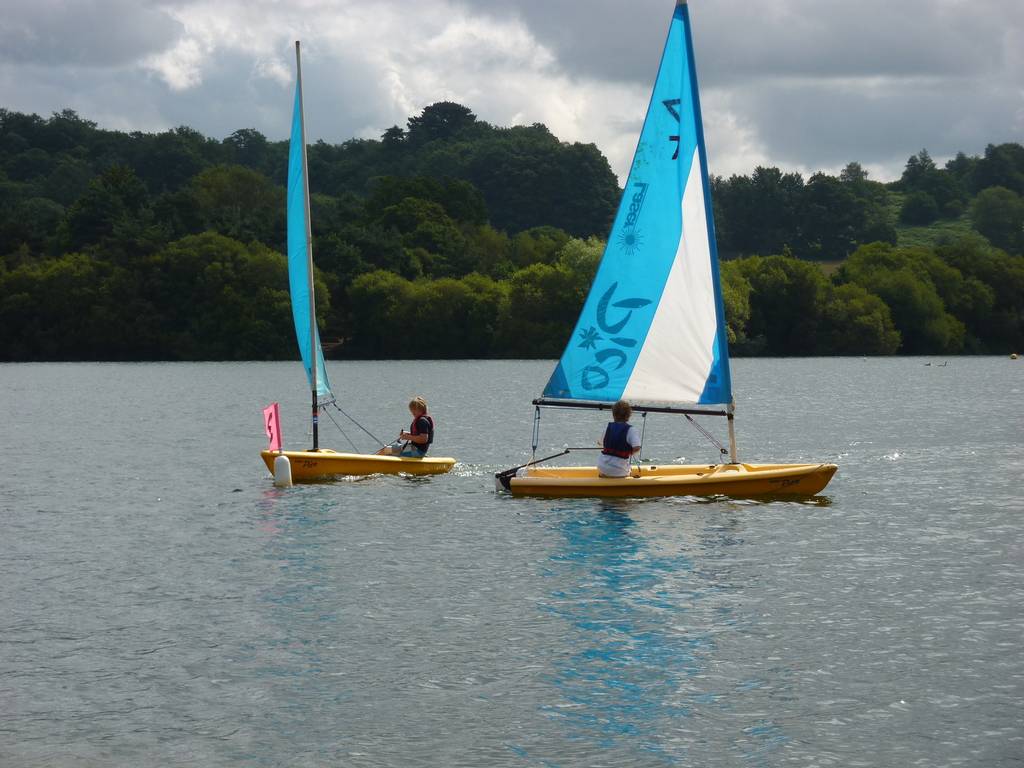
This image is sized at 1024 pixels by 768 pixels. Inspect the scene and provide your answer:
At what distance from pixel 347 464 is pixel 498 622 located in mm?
12682

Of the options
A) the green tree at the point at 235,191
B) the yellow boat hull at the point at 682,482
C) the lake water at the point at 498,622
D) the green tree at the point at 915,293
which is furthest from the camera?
the green tree at the point at 235,191

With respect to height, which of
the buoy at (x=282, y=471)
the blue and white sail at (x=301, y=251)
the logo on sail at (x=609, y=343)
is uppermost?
the blue and white sail at (x=301, y=251)

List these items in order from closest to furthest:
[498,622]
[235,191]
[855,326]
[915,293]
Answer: [498,622]
[855,326]
[915,293]
[235,191]

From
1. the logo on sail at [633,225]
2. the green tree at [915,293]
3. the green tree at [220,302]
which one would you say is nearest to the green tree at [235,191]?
the green tree at [220,302]

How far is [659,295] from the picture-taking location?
2628 cm

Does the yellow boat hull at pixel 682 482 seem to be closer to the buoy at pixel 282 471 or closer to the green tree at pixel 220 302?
the buoy at pixel 282 471

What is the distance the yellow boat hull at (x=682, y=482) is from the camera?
25.4 m

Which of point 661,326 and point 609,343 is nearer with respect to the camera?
point 661,326

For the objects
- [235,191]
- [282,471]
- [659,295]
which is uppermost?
[235,191]

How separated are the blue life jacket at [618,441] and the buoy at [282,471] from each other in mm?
7608

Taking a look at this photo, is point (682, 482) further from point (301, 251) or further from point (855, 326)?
point (855, 326)

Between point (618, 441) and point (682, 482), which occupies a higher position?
point (618, 441)

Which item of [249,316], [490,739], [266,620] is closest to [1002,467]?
[266,620]

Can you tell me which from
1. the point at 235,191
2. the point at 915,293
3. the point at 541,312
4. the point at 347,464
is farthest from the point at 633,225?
the point at 235,191
